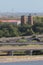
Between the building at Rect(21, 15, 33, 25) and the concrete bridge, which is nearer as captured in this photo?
the concrete bridge

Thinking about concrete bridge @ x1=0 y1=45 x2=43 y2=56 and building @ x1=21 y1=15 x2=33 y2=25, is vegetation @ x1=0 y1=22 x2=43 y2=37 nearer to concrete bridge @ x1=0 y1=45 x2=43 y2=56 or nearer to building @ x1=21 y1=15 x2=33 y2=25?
building @ x1=21 y1=15 x2=33 y2=25

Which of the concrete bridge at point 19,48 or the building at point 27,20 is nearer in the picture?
the concrete bridge at point 19,48

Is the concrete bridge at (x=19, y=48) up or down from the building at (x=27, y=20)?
up

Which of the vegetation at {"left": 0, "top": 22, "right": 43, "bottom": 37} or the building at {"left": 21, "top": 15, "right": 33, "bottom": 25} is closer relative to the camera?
the vegetation at {"left": 0, "top": 22, "right": 43, "bottom": 37}

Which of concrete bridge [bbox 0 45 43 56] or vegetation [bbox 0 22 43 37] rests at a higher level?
concrete bridge [bbox 0 45 43 56]

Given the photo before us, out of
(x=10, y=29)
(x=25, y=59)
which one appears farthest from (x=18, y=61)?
(x=10, y=29)

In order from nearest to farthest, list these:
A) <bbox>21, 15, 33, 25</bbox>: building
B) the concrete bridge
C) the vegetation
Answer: the concrete bridge
the vegetation
<bbox>21, 15, 33, 25</bbox>: building

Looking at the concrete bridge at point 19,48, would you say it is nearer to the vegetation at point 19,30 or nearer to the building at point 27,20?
the vegetation at point 19,30

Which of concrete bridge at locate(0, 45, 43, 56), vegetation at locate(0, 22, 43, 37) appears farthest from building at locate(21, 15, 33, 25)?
concrete bridge at locate(0, 45, 43, 56)

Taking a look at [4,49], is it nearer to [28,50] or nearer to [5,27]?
[28,50]

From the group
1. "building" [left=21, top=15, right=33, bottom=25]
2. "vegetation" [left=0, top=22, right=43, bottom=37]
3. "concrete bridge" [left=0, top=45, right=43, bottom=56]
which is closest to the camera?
"concrete bridge" [left=0, top=45, right=43, bottom=56]

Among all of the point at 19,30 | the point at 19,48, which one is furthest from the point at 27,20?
the point at 19,48

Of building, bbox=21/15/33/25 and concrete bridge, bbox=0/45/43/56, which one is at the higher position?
concrete bridge, bbox=0/45/43/56

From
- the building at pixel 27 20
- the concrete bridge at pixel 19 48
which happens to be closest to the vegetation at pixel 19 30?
the building at pixel 27 20
